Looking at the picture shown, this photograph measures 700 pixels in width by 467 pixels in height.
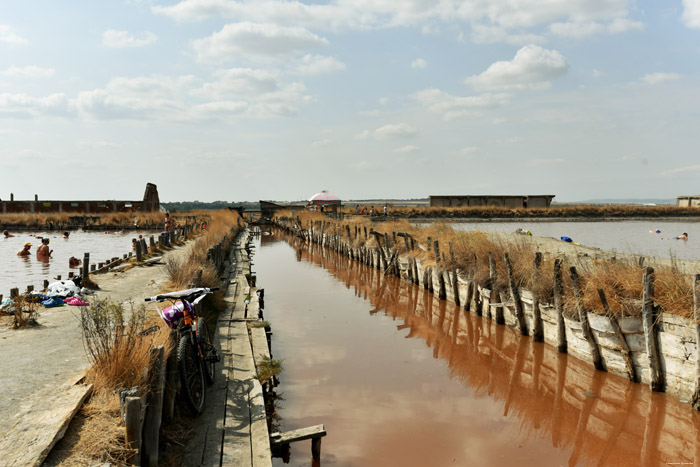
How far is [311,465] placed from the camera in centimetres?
636

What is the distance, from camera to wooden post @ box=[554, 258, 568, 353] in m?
10.3

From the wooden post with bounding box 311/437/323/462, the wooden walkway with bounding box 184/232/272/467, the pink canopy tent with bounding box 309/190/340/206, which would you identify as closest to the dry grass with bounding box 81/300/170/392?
the wooden walkway with bounding box 184/232/272/467

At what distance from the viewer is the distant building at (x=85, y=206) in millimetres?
67500

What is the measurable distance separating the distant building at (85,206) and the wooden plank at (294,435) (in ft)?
222

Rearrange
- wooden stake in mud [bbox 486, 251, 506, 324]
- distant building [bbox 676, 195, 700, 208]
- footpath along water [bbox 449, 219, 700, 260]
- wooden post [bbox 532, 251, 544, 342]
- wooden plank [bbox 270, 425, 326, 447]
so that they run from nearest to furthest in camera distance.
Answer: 1. wooden plank [bbox 270, 425, 326, 447]
2. wooden post [bbox 532, 251, 544, 342]
3. wooden stake in mud [bbox 486, 251, 506, 324]
4. footpath along water [bbox 449, 219, 700, 260]
5. distant building [bbox 676, 195, 700, 208]

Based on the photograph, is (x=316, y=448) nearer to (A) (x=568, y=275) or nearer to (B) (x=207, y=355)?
(B) (x=207, y=355)

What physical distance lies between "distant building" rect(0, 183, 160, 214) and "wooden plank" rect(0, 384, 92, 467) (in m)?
67.4

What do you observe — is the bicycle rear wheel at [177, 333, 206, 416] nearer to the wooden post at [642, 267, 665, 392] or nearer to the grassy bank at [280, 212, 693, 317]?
the wooden post at [642, 267, 665, 392]

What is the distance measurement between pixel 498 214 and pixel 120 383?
58.6m

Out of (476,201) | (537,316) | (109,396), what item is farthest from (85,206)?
(109,396)

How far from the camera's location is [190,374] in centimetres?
614

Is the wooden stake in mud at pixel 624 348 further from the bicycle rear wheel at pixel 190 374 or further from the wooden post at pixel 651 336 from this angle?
the bicycle rear wheel at pixel 190 374

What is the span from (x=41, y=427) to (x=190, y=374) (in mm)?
1785

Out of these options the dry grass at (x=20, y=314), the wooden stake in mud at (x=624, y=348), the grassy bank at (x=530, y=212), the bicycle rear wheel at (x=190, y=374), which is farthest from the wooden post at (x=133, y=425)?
the grassy bank at (x=530, y=212)
